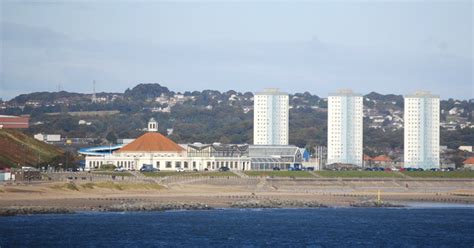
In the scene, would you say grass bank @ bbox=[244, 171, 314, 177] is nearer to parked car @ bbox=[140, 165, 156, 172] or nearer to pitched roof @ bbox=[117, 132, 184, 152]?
parked car @ bbox=[140, 165, 156, 172]

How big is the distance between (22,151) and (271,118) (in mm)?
51082

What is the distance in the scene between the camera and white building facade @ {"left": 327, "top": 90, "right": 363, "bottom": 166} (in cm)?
16975

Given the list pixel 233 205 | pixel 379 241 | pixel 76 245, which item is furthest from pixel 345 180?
pixel 76 245

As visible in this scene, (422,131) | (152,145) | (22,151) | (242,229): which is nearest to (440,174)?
(422,131)

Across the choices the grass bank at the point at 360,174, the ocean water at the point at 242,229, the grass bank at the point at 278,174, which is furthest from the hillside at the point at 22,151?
the ocean water at the point at 242,229

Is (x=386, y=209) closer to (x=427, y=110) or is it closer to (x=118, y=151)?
(x=118, y=151)

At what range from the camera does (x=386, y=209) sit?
105 metres

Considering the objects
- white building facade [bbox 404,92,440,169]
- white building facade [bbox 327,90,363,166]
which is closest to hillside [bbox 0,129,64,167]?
white building facade [bbox 327,90,363,166]

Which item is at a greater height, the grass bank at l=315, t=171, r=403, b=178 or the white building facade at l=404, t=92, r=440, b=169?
the white building facade at l=404, t=92, r=440, b=169

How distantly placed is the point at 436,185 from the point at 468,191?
7.04m

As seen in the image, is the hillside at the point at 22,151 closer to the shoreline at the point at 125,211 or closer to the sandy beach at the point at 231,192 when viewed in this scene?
the sandy beach at the point at 231,192

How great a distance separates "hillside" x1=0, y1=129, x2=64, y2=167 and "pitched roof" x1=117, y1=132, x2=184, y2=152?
842 cm

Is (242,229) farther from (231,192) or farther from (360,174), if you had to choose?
(360,174)

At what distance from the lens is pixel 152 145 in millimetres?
137125
